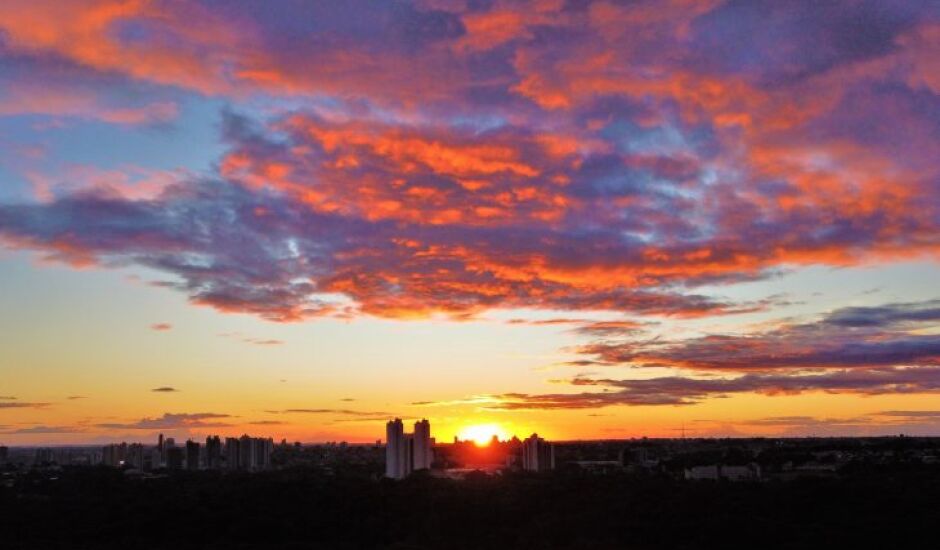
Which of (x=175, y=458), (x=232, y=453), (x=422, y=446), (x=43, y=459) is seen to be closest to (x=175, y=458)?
(x=175, y=458)

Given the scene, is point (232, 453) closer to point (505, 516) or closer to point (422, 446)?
point (422, 446)

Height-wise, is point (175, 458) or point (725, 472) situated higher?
point (725, 472)

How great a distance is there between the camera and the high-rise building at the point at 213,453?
114062 millimetres

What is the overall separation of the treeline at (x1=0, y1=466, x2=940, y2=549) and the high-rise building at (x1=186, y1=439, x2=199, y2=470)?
6007 cm

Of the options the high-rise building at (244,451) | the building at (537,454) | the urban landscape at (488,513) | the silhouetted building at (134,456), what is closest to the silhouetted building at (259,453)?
the high-rise building at (244,451)

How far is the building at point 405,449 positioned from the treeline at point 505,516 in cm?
2949

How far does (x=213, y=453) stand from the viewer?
118 metres

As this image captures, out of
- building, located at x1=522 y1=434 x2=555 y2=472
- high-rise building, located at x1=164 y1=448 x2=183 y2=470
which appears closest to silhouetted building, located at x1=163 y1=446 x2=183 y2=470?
high-rise building, located at x1=164 y1=448 x2=183 y2=470

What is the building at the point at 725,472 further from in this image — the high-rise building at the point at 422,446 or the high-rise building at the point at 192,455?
the high-rise building at the point at 192,455

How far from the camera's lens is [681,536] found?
119 feet

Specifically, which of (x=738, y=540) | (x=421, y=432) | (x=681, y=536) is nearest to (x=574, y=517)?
(x=681, y=536)

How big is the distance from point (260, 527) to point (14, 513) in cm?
1524

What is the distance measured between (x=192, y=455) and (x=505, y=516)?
8435cm

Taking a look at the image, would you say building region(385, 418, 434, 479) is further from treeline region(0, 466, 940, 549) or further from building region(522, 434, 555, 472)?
treeline region(0, 466, 940, 549)
